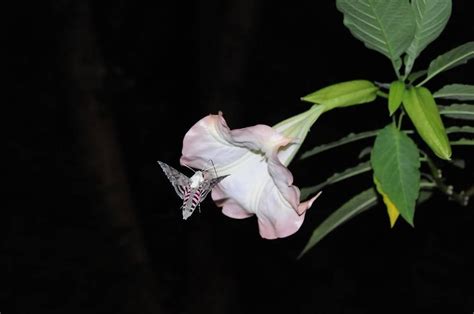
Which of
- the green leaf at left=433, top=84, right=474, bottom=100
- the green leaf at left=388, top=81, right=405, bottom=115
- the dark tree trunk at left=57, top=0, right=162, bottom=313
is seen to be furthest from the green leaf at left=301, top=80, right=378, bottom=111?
the dark tree trunk at left=57, top=0, right=162, bottom=313

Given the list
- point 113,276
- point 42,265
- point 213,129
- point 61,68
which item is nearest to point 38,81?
point 42,265

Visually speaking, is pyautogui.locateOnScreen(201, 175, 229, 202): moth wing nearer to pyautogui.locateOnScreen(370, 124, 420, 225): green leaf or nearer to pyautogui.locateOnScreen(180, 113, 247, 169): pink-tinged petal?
pyautogui.locateOnScreen(180, 113, 247, 169): pink-tinged petal

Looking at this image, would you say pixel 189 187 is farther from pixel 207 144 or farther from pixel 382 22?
pixel 382 22

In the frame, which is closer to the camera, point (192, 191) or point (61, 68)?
point (192, 191)

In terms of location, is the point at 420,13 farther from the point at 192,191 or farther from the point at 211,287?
the point at 211,287

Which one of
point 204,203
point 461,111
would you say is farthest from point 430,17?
point 204,203
